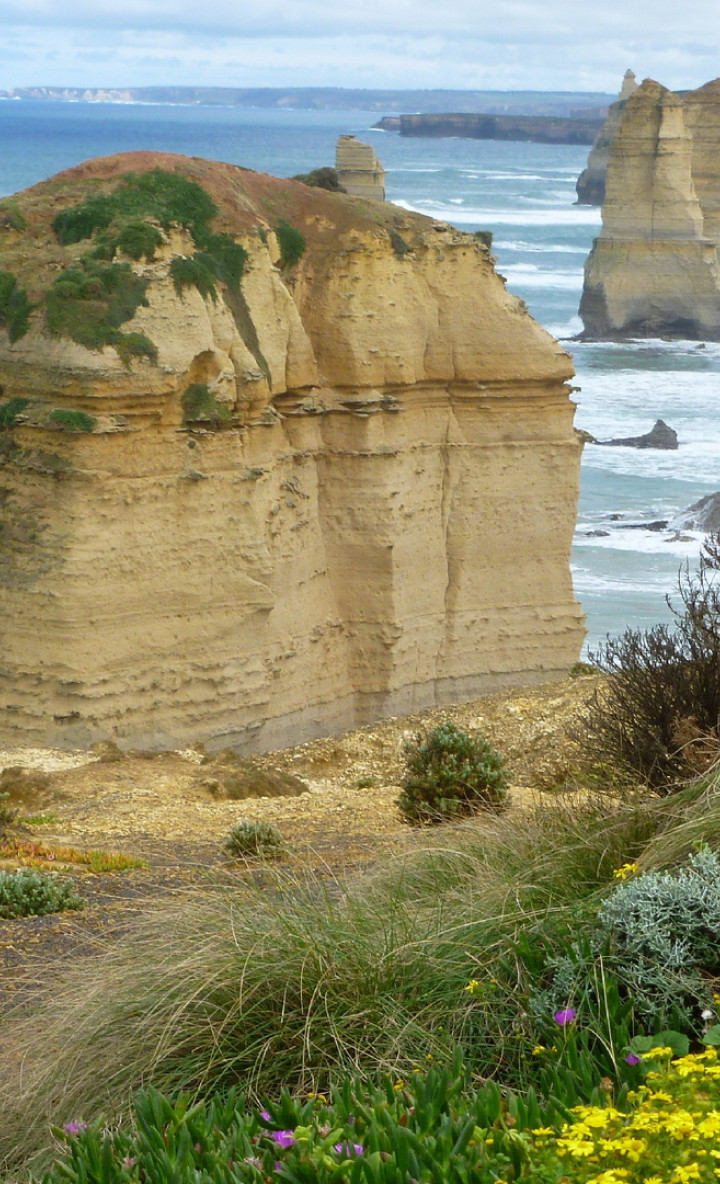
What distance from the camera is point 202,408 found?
20812mm

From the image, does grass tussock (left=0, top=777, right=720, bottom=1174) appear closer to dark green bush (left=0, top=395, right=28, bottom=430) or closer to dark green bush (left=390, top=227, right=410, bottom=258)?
dark green bush (left=0, top=395, right=28, bottom=430)

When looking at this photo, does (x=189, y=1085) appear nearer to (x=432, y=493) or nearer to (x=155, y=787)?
(x=155, y=787)

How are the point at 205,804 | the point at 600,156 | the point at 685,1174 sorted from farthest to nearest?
the point at 600,156 < the point at 205,804 < the point at 685,1174

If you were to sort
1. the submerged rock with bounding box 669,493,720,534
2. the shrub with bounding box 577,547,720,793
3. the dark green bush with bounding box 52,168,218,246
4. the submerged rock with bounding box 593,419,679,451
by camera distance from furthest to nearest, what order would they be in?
the submerged rock with bounding box 593,419,679,451
the submerged rock with bounding box 669,493,720,534
the dark green bush with bounding box 52,168,218,246
the shrub with bounding box 577,547,720,793

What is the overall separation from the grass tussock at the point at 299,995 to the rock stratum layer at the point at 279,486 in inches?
510

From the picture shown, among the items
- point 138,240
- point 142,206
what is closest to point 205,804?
point 138,240

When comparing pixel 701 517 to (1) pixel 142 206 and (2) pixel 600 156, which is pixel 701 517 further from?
(2) pixel 600 156

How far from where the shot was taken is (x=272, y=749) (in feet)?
74.4

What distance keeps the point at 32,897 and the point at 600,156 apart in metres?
136

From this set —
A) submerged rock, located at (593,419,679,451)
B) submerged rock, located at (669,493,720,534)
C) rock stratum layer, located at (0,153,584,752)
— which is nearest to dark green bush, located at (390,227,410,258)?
rock stratum layer, located at (0,153,584,752)

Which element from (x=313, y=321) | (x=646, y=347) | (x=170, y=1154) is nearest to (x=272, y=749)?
(x=313, y=321)

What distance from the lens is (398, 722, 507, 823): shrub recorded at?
13391mm

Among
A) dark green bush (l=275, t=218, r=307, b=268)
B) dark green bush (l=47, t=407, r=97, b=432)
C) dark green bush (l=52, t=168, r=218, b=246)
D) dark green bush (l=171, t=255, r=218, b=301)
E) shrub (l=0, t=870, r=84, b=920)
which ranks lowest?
shrub (l=0, t=870, r=84, b=920)

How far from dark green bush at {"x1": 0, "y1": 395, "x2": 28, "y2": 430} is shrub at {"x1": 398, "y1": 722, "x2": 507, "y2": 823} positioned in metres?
8.57
